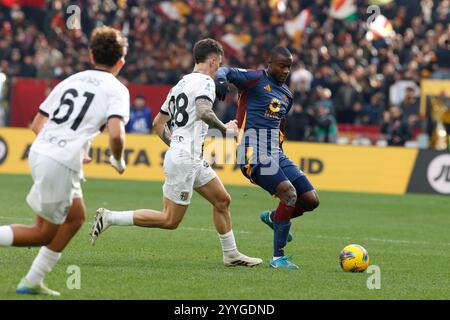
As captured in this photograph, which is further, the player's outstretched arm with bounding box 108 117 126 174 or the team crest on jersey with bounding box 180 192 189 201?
the team crest on jersey with bounding box 180 192 189 201

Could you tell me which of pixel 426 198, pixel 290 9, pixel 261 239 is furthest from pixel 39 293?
pixel 290 9

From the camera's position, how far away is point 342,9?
1144 inches

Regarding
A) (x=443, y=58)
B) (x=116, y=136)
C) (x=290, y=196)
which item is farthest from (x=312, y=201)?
(x=443, y=58)

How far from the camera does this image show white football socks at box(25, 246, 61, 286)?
27.1ft

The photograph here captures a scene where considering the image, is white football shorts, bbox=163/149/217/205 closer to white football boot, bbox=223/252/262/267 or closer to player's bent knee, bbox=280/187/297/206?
white football boot, bbox=223/252/262/267

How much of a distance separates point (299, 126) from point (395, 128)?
7.57 feet

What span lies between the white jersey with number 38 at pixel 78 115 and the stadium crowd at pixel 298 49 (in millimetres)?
16676

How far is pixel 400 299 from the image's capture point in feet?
29.0

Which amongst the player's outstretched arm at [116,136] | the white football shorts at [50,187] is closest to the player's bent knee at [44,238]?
the white football shorts at [50,187]

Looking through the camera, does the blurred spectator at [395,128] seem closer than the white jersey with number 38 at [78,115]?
No

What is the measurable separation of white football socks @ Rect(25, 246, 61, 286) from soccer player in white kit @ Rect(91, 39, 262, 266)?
2.41 m

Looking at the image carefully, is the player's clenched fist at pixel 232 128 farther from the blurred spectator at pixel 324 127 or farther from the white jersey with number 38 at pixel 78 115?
the blurred spectator at pixel 324 127

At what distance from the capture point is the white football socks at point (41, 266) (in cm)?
827

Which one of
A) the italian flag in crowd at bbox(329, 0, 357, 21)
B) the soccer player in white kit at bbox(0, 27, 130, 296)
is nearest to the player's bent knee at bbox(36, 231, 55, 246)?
the soccer player in white kit at bbox(0, 27, 130, 296)
